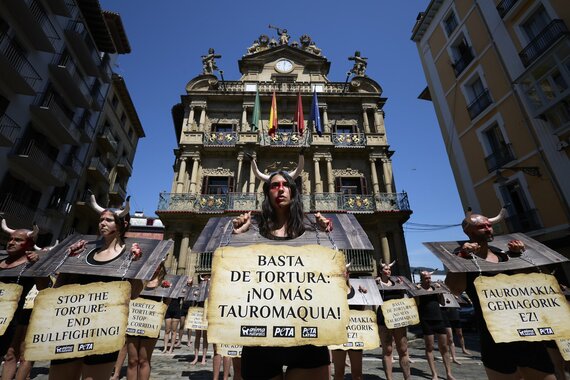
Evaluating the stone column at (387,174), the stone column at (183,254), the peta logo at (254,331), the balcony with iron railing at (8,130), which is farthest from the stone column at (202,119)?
the peta logo at (254,331)

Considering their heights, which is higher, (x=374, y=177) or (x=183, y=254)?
(x=374, y=177)

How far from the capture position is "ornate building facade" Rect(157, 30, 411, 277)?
648 inches

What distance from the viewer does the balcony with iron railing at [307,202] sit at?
16703 millimetres

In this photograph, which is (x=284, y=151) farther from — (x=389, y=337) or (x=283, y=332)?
(x=283, y=332)

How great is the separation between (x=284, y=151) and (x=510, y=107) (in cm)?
1257

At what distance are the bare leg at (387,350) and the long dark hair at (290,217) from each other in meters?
4.24

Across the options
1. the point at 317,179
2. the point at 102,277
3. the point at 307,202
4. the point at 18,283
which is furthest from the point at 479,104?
the point at 18,283

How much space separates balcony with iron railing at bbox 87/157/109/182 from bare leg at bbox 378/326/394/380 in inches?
875

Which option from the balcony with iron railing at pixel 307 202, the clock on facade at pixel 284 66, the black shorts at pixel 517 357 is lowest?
the black shorts at pixel 517 357

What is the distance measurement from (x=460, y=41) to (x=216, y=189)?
718 inches

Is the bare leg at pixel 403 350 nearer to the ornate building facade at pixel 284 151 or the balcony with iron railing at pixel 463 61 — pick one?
the ornate building facade at pixel 284 151

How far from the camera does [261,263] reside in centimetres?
211

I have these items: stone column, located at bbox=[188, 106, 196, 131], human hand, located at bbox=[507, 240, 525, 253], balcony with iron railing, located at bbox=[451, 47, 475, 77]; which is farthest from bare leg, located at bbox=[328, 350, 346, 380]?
balcony with iron railing, located at bbox=[451, 47, 475, 77]

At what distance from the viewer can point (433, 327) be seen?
5781 millimetres
